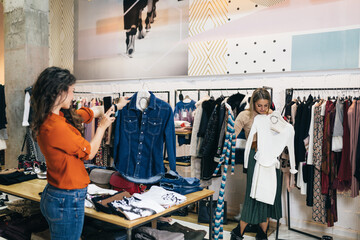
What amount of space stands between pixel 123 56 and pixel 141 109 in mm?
3317

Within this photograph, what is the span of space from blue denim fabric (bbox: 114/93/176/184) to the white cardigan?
1036mm

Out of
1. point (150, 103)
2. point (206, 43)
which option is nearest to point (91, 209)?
point (150, 103)

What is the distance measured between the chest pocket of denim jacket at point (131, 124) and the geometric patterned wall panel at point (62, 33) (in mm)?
4389

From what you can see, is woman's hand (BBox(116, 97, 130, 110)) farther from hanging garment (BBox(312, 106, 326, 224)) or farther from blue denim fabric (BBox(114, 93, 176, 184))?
hanging garment (BBox(312, 106, 326, 224))

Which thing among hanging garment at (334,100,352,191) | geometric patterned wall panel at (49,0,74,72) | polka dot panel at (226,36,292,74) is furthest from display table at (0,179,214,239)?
geometric patterned wall panel at (49,0,74,72)

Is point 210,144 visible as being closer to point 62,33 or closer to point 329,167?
point 329,167

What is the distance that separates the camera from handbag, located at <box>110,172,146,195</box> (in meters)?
3.20

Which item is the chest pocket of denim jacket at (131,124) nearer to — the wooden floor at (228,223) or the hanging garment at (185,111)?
→ the hanging garment at (185,111)

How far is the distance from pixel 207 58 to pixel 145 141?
2.43m

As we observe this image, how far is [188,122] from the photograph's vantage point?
494 cm

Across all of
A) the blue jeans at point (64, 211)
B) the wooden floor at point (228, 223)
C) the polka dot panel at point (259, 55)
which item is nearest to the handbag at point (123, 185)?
the blue jeans at point (64, 211)

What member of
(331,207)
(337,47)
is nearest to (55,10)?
(337,47)

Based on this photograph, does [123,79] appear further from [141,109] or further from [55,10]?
[141,109]

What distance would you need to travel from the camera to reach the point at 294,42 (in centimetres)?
449
